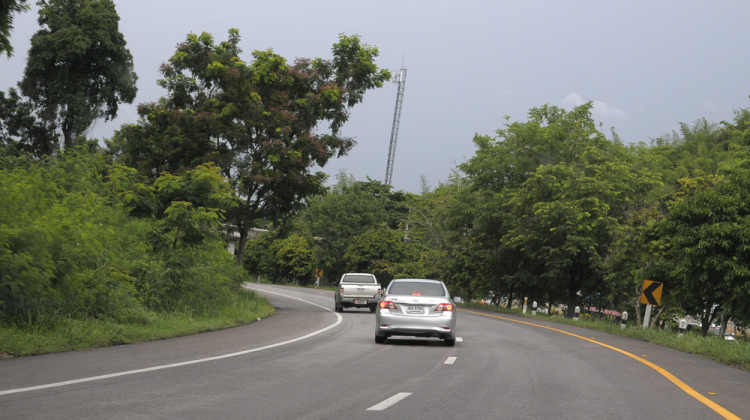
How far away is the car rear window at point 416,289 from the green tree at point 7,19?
9236mm

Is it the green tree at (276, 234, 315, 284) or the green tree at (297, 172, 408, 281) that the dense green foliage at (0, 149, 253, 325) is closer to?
the green tree at (297, 172, 408, 281)

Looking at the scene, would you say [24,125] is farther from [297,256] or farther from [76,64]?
[297,256]

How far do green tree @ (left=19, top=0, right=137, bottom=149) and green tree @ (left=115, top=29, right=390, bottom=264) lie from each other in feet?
33.5

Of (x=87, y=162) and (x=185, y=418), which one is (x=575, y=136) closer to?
(x=87, y=162)

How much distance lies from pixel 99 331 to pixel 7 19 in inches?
220

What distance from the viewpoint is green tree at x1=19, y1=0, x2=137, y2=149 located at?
40.0m

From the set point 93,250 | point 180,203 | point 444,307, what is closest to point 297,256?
point 180,203

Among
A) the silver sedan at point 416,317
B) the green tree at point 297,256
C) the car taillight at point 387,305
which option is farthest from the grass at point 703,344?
the green tree at point 297,256

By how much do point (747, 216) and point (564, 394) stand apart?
1831 centimetres

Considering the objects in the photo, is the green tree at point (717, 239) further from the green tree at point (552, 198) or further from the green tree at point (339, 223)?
the green tree at point (339, 223)

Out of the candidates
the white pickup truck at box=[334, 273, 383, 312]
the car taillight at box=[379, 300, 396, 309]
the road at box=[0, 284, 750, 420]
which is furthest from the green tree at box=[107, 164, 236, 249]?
the white pickup truck at box=[334, 273, 383, 312]

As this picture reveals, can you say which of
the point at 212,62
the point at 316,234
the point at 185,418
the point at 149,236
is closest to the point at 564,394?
the point at 185,418

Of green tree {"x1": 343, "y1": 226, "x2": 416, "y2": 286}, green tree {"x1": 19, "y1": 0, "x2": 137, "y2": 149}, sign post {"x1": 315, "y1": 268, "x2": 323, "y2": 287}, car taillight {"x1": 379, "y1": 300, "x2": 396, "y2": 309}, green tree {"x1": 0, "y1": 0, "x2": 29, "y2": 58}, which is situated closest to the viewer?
green tree {"x1": 0, "y1": 0, "x2": 29, "y2": 58}

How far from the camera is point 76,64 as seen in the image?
136 ft
